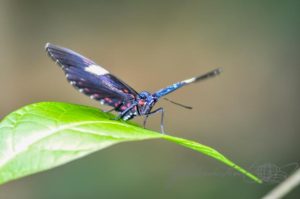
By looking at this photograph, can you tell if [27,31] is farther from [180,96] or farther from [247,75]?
[247,75]

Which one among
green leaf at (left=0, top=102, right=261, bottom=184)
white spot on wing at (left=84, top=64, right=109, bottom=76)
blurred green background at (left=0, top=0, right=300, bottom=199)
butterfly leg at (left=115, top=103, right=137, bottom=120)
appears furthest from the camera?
blurred green background at (left=0, top=0, right=300, bottom=199)

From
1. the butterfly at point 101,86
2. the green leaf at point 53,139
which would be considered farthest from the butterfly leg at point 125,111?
the green leaf at point 53,139

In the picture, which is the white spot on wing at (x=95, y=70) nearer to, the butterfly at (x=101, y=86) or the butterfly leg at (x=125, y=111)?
the butterfly at (x=101, y=86)

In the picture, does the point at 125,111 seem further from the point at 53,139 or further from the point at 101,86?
the point at 53,139

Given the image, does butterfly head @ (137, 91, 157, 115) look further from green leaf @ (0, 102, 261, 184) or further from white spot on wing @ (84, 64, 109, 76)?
green leaf @ (0, 102, 261, 184)

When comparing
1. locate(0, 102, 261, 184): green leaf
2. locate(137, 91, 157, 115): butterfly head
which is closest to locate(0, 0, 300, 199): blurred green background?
locate(137, 91, 157, 115): butterfly head
